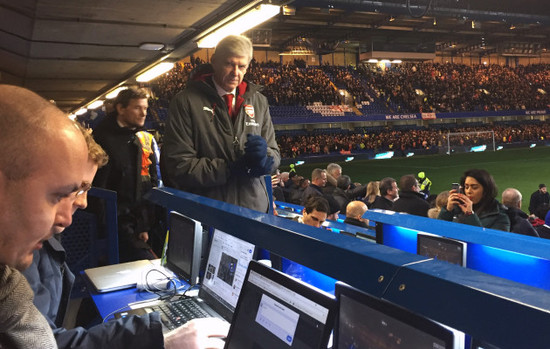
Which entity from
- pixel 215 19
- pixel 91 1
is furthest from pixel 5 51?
pixel 215 19

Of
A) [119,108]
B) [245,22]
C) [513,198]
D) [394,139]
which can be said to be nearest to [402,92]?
[394,139]

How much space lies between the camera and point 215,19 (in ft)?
16.8

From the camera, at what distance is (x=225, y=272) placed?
238 cm

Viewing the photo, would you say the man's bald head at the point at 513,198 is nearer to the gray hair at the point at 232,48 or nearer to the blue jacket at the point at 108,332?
the gray hair at the point at 232,48

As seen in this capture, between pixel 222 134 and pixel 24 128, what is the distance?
6.08 ft

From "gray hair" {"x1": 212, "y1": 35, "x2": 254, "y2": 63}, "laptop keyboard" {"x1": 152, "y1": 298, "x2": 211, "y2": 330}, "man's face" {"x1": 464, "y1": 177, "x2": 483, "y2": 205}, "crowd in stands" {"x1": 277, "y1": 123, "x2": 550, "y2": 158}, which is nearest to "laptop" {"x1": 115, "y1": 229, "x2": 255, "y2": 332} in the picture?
"laptop keyboard" {"x1": 152, "y1": 298, "x2": 211, "y2": 330}

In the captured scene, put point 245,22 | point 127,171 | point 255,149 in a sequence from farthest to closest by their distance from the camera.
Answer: point 245,22 → point 127,171 → point 255,149

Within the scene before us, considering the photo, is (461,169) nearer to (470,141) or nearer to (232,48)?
(470,141)

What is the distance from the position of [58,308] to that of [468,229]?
223 cm

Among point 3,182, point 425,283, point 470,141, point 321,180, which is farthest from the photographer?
point 470,141

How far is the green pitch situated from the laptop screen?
41.7 ft

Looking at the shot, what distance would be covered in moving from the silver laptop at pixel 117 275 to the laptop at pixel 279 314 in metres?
1.42

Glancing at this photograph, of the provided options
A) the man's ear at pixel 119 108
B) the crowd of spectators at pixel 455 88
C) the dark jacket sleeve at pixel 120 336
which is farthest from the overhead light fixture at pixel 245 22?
the crowd of spectators at pixel 455 88

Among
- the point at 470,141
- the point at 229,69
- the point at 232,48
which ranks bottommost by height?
the point at 470,141
